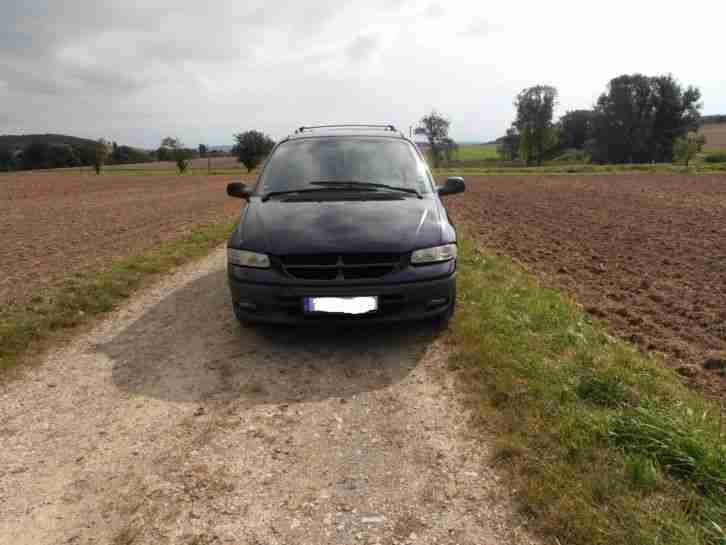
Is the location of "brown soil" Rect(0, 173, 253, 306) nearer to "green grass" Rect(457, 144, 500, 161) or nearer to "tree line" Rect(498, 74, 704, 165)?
"tree line" Rect(498, 74, 704, 165)

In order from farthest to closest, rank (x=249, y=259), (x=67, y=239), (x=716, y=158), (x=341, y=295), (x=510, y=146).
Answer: (x=510, y=146)
(x=716, y=158)
(x=67, y=239)
(x=249, y=259)
(x=341, y=295)

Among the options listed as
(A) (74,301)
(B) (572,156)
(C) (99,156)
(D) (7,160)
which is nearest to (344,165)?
(A) (74,301)

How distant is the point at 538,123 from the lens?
248 feet

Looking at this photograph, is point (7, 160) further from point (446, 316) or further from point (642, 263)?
point (446, 316)

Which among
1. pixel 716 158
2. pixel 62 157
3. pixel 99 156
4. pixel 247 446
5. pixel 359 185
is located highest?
pixel 62 157

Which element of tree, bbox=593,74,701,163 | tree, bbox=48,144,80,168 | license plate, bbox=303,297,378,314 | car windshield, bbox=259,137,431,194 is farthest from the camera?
tree, bbox=48,144,80,168

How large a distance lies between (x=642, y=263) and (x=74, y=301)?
8.15 m

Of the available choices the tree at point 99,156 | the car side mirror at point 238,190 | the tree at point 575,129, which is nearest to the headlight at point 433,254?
the car side mirror at point 238,190

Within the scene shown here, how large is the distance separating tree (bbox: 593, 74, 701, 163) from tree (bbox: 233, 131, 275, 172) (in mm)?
48940

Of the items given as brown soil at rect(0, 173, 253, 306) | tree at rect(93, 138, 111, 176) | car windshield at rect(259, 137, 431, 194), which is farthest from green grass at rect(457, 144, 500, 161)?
car windshield at rect(259, 137, 431, 194)

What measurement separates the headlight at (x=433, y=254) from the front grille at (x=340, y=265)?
14cm

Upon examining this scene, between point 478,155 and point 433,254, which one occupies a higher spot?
point 478,155

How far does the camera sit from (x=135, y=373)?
3.64m

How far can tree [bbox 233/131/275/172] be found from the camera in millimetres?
62209
